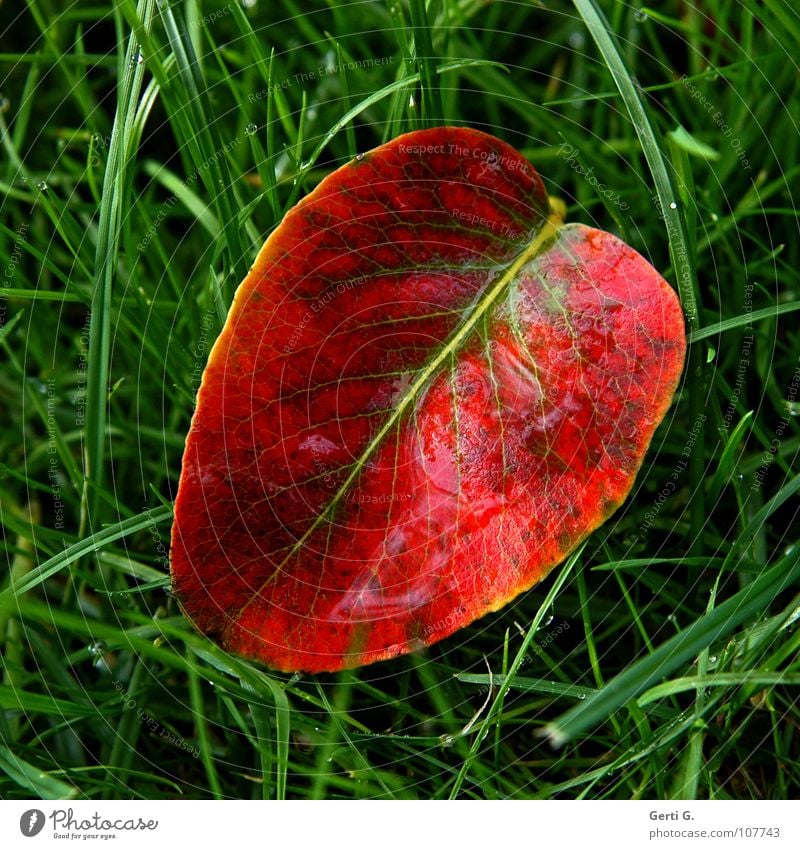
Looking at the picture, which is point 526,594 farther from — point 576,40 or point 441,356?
A: point 576,40

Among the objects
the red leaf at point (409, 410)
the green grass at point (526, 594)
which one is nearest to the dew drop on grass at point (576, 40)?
the green grass at point (526, 594)

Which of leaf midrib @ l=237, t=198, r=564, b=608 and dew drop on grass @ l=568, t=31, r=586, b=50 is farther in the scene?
dew drop on grass @ l=568, t=31, r=586, b=50

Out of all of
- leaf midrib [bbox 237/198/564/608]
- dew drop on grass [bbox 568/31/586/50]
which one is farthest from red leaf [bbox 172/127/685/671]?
dew drop on grass [bbox 568/31/586/50]

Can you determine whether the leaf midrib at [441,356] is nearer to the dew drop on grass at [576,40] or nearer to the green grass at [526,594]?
the green grass at [526,594]

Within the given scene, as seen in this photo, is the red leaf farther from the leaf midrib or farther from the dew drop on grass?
the dew drop on grass
